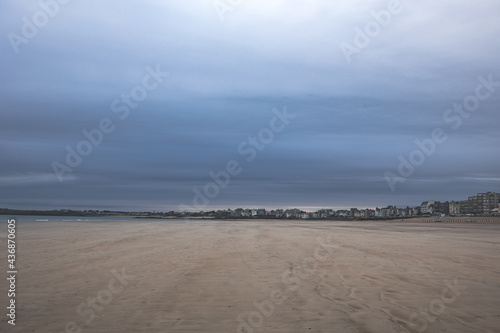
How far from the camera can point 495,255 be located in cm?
1545

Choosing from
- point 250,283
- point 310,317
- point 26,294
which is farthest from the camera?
point 250,283

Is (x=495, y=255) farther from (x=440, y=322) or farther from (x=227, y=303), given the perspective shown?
(x=227, y=303)

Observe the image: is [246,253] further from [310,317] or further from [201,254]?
[310,317]

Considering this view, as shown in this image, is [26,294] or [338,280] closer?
[26,294]

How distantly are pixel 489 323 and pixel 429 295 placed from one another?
1934mm

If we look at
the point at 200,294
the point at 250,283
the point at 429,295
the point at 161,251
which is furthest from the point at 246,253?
the point at 429,295

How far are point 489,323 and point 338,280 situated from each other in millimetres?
3899

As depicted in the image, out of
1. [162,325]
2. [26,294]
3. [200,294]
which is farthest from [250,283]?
[26,294]

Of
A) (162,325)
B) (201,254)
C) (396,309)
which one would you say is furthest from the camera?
(201,254)

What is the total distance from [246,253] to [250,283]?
239 inches

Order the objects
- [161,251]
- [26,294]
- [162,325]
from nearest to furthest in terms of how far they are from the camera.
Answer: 1. [162,325]
2. [26,294]
3. [161,251]

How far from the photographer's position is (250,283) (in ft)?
31.5

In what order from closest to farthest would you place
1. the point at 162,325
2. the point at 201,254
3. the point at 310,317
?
the point at 162,325 < the point at 310,317 < the point at 201,254

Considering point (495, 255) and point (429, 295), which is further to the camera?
point (495, 255)
